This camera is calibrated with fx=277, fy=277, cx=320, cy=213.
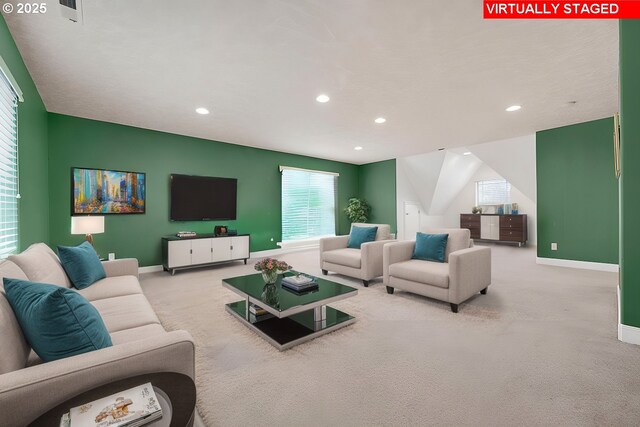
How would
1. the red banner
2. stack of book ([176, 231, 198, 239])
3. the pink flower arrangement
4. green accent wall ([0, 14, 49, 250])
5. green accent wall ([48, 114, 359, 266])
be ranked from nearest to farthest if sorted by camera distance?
1. the red banner
2. green accent wall ([0, 14, 49, 250])
3. the pink flower arrangement
4. green accent wall ([48, 114, 359, 266])
5. stack of book ([176, 231, 198, 239])

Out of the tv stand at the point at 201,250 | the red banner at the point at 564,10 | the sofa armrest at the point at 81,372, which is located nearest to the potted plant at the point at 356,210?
the tv stand at the point at 201,250

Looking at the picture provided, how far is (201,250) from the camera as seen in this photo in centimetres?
482

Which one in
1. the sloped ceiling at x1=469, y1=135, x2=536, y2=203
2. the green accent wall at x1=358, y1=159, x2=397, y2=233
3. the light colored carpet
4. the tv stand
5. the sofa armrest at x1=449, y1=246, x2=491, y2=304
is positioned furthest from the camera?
the green accent wall at x1=358, y1=159, x2=397, y2=233

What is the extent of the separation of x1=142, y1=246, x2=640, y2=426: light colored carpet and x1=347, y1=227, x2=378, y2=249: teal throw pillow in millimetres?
1251

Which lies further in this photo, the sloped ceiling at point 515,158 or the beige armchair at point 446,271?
the sloped ceiling at point 515,158

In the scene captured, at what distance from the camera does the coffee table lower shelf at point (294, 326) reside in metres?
2.20

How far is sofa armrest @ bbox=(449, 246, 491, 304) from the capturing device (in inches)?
109

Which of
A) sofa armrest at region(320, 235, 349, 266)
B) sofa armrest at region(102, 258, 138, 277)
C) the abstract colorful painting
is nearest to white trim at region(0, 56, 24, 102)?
sofa armrest at region(102, 258, 138, 277)

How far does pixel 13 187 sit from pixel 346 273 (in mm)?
3670

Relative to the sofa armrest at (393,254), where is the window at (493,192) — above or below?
above

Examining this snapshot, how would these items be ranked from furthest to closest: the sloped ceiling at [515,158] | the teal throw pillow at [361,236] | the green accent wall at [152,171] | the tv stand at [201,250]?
the sloped ceiling at [515,158], the tv stand at [201,250], the teal throw pillow at [361,236], the green accent wall at [152,171]

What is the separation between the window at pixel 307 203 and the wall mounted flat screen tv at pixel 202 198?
1385mm

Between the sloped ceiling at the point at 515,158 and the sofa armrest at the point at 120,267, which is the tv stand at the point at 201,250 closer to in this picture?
the sofa armrest at the point at 120,267

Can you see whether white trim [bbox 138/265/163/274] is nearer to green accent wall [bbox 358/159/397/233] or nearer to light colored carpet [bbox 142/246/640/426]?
light colored carpet [bbox 142/246/640/426]
